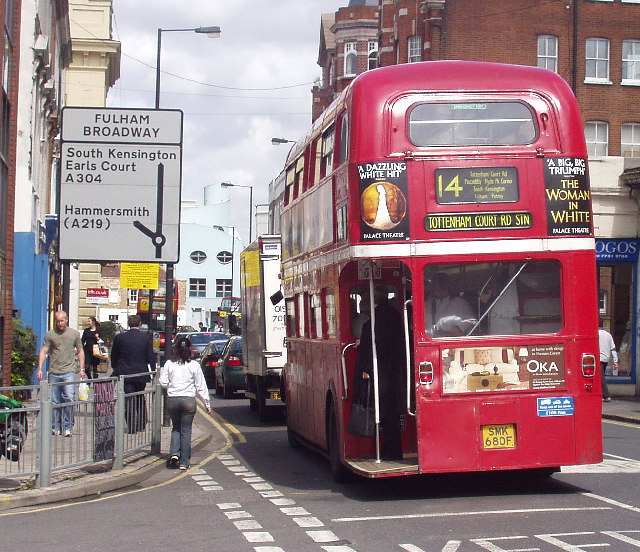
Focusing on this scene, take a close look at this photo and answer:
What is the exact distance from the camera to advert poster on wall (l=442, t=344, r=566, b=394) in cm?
1127

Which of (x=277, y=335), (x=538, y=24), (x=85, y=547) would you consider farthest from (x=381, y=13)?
(x=85, y=547)

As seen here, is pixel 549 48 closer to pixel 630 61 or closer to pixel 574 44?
pixel 574 44

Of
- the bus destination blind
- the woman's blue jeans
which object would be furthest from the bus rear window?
the woman's blue jeans

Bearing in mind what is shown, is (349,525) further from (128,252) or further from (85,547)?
(128,252)

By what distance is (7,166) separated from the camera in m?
22.4

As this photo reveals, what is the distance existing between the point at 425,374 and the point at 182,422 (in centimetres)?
414

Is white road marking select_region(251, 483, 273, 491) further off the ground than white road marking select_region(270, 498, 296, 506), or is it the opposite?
white road marking select_region(270, 498, 296, 506)

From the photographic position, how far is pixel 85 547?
29.3 ft

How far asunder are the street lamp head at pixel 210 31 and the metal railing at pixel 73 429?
19061 mm

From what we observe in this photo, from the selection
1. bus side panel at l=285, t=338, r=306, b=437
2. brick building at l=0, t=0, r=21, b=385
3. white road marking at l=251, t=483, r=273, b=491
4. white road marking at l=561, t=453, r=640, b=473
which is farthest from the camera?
brick building at l=0, t=0, r=21, b=385

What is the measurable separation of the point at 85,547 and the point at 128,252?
345 inches

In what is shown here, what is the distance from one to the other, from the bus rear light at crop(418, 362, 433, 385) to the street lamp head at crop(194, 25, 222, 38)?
23.0 metres

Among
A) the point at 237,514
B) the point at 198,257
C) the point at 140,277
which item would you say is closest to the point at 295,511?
the point at 237,514

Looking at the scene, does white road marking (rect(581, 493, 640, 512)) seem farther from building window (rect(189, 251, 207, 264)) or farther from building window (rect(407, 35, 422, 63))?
building window (rect(189, 251, 207, 264))
